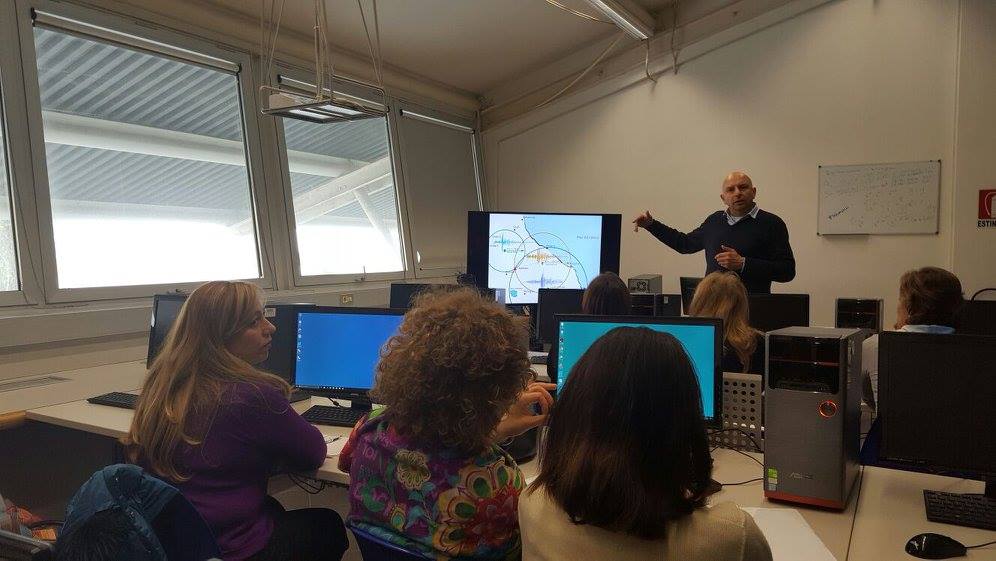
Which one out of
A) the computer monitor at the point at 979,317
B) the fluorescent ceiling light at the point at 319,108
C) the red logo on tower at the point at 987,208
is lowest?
the computer monitor at the point at 979,317

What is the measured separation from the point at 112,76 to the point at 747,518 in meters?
4.04

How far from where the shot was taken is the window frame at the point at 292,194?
15.3 ft

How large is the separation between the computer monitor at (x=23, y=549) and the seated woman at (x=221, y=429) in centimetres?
52

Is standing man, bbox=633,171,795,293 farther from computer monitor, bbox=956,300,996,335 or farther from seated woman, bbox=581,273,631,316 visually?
seated woman, bbox=581,273,631,316

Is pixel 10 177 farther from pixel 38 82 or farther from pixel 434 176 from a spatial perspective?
pixel 434 176

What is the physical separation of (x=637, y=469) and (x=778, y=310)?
236 cm

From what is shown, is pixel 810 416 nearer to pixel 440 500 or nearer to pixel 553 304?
pixel 440 500

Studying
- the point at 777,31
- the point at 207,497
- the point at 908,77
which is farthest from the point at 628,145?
the point at 207,497

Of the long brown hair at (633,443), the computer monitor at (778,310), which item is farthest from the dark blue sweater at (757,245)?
the long brown hair at (633,443)

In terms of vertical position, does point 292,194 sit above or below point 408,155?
below

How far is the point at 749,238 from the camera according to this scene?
4133mm

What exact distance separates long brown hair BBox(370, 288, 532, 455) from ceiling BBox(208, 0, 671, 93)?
3.69m

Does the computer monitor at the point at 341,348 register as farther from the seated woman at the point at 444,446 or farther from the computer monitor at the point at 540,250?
the computer monitor at the point at 540,250

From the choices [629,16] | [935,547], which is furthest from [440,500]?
[629,16]
